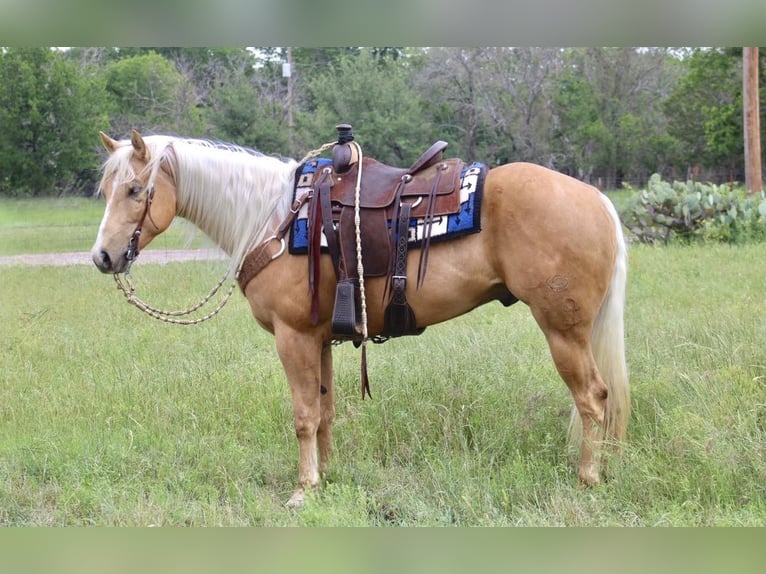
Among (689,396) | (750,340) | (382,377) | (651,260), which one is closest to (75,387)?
(382,377)

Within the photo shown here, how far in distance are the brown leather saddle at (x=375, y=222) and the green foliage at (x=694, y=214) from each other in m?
8.68

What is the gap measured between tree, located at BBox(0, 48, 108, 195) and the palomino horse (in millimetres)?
5008

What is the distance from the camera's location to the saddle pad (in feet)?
11.2

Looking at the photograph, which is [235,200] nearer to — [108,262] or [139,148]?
[139,148]

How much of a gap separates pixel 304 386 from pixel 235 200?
3.86ft

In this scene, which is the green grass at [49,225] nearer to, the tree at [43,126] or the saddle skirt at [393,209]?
the tree at [43,126]

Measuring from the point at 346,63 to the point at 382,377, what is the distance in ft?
29.8

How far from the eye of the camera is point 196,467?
12.8 feet

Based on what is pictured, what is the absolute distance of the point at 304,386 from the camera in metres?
3.62

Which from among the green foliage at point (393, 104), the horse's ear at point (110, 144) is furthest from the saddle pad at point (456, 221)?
the green foliage at point (393, 104)

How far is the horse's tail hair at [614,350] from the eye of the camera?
11.8 feet

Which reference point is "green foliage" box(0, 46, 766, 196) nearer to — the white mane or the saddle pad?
the white mane

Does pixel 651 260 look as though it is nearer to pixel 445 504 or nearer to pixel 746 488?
pixel 746 488

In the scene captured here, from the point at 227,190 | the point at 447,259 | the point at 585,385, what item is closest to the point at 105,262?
the point at 227,190
